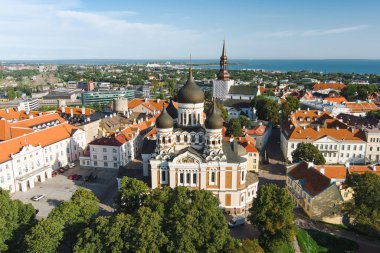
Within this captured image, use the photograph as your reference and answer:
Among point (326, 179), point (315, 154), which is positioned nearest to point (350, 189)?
point (326, 179)

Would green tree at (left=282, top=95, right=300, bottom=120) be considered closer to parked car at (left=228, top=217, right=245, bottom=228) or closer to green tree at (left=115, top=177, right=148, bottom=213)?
parked car at (left=228, top=217, right=245, bottom=228)

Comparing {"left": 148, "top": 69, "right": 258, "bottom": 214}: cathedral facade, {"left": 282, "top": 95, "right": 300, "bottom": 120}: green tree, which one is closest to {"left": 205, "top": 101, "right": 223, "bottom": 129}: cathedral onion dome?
{"left": 148, "top": 69, "right": 258, "bottom": 214}: cathedral facade

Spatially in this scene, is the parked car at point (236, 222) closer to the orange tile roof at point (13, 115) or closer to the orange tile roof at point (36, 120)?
the orange tile roof at point (36, 120)

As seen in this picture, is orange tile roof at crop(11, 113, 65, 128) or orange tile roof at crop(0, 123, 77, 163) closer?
orange tile roof at crop(0, 123, 77, 163)

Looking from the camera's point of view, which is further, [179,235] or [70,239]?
[70,239]

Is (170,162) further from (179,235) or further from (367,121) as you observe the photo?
(367,121)

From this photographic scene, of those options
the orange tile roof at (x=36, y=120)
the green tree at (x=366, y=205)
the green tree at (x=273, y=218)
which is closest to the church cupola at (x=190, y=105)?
the green tree at (x=273, y=218)

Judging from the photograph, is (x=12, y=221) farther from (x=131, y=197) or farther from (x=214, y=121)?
(x=214, y=121)
